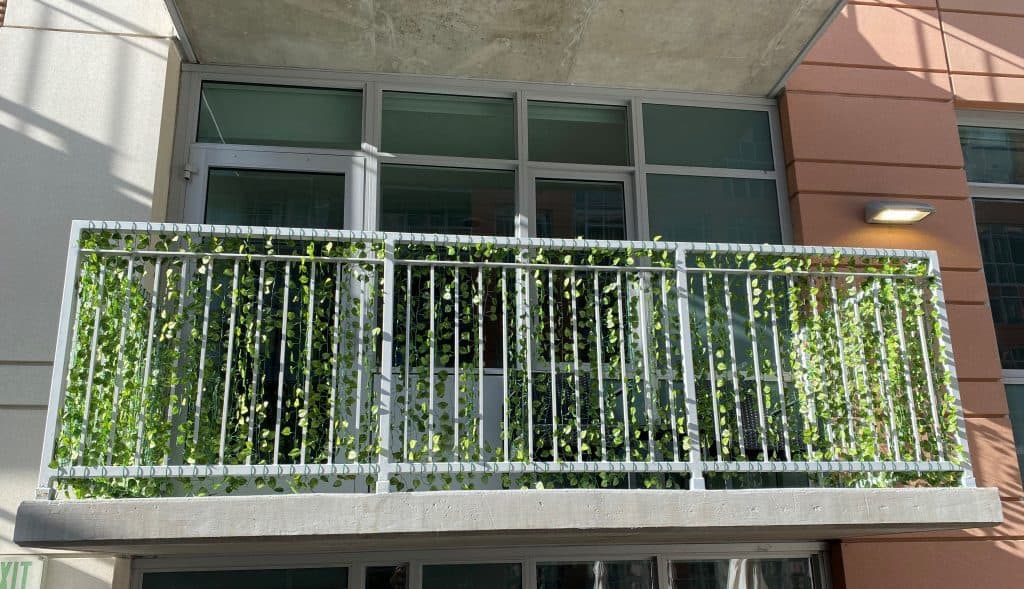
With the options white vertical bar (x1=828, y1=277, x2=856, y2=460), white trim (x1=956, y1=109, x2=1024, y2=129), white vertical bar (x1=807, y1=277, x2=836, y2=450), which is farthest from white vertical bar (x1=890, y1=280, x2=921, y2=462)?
white trim (x1=956, y1=109, x2=1024, y2=129)

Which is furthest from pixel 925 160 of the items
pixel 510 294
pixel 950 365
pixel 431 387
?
pixel 431 387

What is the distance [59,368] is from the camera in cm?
403

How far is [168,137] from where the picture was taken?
5.77m

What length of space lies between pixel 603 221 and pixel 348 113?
1.96m

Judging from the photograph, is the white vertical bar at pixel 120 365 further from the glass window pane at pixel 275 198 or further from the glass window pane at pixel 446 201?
the glass window pane at pixel 446 201

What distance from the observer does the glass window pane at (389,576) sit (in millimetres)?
5227

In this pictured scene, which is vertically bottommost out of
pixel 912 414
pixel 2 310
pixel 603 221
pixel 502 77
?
pixel 912 414

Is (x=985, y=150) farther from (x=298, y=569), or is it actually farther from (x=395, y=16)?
(x=298, y=569)

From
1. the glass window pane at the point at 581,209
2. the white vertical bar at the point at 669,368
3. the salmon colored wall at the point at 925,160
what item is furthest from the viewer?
the glass window pane at the point at 581,209

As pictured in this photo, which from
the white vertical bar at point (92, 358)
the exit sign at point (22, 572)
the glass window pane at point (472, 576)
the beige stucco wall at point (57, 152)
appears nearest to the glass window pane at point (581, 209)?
the glass window pane at point (472, 576)

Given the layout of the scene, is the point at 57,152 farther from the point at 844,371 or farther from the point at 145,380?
the point at 844,371

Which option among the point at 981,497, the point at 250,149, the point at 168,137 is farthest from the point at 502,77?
the point at 981,497

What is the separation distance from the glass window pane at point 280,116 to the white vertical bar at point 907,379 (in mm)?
3632

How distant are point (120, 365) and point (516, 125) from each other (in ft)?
10.7
